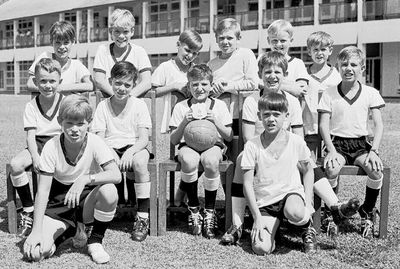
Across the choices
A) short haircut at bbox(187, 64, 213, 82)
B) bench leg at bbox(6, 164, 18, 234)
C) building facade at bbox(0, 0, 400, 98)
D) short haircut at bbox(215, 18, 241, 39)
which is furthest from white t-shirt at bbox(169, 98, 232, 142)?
building facade at bbox(0, 0, 400, 98)

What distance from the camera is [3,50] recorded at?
54156 mm

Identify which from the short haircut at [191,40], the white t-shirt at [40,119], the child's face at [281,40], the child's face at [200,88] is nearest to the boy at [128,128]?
the white t-shirt at [40,119]

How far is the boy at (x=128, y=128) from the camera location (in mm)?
5195

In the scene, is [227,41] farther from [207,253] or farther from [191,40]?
[207,253]

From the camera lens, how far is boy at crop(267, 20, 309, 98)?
557 centimetres

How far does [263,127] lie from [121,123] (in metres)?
1.32

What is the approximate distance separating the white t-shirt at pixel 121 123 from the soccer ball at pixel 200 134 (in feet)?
1.37

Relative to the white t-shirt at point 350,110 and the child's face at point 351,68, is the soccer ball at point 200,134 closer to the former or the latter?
the white t-shirt at point 350,110

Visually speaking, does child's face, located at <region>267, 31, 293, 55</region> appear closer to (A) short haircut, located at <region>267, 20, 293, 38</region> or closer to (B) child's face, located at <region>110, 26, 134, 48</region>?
(A) short haircut, located at <region>267, 20, 293, 38</region>

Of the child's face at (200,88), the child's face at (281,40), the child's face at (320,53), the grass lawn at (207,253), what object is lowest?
the grass lawn at (207,253)

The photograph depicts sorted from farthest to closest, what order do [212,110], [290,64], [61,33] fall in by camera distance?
[290,64] < [61,33] < [212,110]

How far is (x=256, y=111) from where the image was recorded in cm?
528

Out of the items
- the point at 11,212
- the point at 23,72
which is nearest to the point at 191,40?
the point at 11,212

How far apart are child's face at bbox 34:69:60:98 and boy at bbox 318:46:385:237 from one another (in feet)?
8.17
